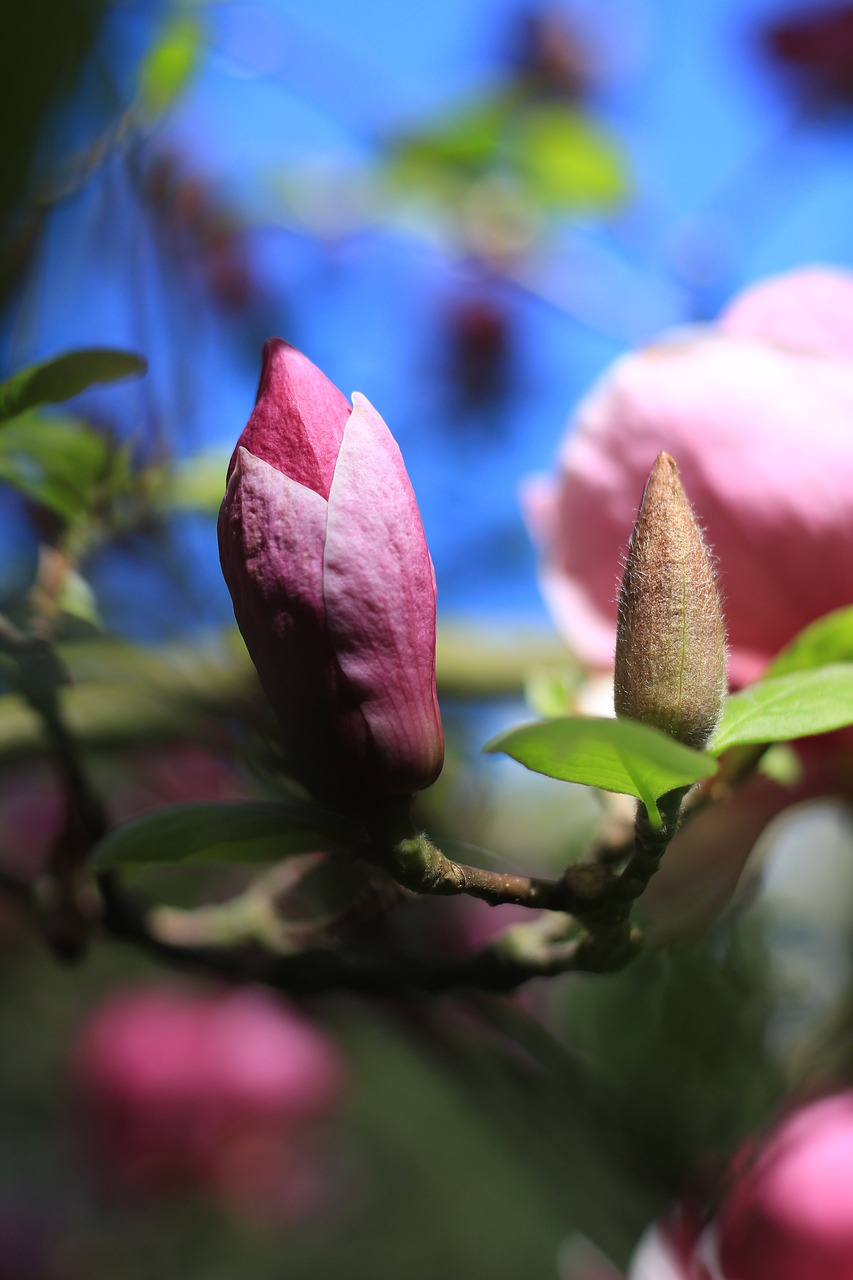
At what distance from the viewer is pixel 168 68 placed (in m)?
0.59

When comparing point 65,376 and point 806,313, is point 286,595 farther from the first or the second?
point 806,313

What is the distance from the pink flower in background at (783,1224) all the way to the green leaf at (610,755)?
0.20 metres

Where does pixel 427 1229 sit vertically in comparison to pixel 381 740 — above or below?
below

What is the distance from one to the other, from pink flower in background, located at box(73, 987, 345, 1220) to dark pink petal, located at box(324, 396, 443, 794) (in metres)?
0.90

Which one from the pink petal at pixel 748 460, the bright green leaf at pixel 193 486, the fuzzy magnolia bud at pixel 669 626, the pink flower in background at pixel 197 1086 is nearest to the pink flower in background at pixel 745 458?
the pink petal at pixel 748 460

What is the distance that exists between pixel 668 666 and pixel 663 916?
186mm

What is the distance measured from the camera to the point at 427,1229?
56.8 inches

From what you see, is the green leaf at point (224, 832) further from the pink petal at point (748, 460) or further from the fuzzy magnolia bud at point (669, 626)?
the pink petal at point (748, 460)

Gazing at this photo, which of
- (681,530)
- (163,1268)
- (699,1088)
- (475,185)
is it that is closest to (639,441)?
(681,530)

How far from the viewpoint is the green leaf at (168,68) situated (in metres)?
0.58

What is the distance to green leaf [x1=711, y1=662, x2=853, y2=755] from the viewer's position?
23cm

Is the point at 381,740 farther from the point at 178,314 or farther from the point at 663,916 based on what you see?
the point at 178,314

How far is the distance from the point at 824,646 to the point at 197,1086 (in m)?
1.00

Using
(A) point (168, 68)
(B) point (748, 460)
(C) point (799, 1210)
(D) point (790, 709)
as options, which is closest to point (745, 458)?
(B) point (748, 460)
